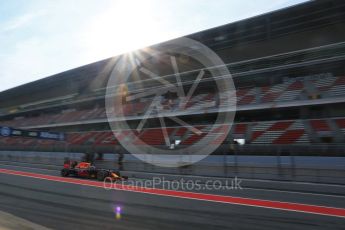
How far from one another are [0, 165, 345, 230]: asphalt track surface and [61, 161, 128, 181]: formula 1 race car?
268 centimetres

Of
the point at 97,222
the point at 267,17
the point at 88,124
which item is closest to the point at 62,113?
the point at 88,124

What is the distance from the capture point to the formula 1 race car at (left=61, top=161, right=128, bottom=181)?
1556 centimetres

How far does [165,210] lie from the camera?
871 cm

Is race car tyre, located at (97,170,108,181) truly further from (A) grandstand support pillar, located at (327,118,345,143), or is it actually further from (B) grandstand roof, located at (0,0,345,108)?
(B) grandstand roof, located at (0,0,345,108)

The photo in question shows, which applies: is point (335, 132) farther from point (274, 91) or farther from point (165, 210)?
point (165, 210)

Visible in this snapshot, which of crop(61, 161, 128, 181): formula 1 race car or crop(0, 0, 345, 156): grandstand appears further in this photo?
crop(0, 0, 345, 156): grandstand

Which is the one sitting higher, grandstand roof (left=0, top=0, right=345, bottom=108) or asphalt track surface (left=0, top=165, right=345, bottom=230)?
grandstand roof (left=0, top=0, right=345, bottom=108)

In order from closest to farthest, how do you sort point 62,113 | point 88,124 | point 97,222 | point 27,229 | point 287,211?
point 27,229, point 97,222, point 287,211, point 88,124, point 62,113

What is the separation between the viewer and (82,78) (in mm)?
41312

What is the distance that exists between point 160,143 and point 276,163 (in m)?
12.1

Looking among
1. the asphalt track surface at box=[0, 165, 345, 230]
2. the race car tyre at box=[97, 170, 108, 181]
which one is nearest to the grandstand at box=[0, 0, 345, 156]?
the race car tyre at box=[97, 170, 108, 181]

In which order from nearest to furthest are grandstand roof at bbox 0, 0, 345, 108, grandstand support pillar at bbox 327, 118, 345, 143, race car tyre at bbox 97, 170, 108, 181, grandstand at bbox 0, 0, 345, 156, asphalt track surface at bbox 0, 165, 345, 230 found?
asphalt track surface at bbox 0, 165, 345, 230
race car tyre at bbox 97, 170, 108, 181
grandstand support pillar at bbox 327, 118, 345, 143
grandstand at bbox 0, 0, 345, 156
grandstand roof at bbox 0, 0, 345, 108

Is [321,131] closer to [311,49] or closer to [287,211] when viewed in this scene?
[311,49]

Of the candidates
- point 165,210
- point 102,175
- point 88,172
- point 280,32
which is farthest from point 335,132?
point 165,210
